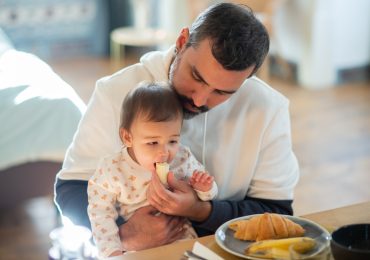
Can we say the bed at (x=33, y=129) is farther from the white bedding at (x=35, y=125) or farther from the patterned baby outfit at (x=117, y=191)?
the patterned baby outfit at (x=117, y=191)

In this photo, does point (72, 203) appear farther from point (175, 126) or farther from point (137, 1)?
point (137, 1)

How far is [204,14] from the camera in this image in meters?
1.55

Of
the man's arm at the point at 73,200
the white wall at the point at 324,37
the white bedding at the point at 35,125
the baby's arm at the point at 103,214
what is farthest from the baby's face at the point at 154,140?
the white wall at the point at 324,37

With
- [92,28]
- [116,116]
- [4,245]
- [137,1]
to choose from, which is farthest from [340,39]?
[116,116]

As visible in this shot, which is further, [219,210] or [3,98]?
[3,98]

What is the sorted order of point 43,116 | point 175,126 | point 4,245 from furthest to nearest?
point 4,245, point 43,116, point 175,126

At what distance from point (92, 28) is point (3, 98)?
161 inches

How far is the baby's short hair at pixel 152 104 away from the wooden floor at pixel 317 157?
142cm

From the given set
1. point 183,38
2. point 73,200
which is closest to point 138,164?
point 73,200

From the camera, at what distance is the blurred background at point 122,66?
261 cm

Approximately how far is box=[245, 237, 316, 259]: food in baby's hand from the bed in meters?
1.45

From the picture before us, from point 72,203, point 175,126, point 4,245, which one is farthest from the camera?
point 4,245

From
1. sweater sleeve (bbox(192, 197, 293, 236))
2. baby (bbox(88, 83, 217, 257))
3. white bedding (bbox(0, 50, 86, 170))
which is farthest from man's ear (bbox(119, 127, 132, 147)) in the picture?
white bedding (bbox(0, 50, 86, 170))

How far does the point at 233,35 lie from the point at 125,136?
1.06 ft
